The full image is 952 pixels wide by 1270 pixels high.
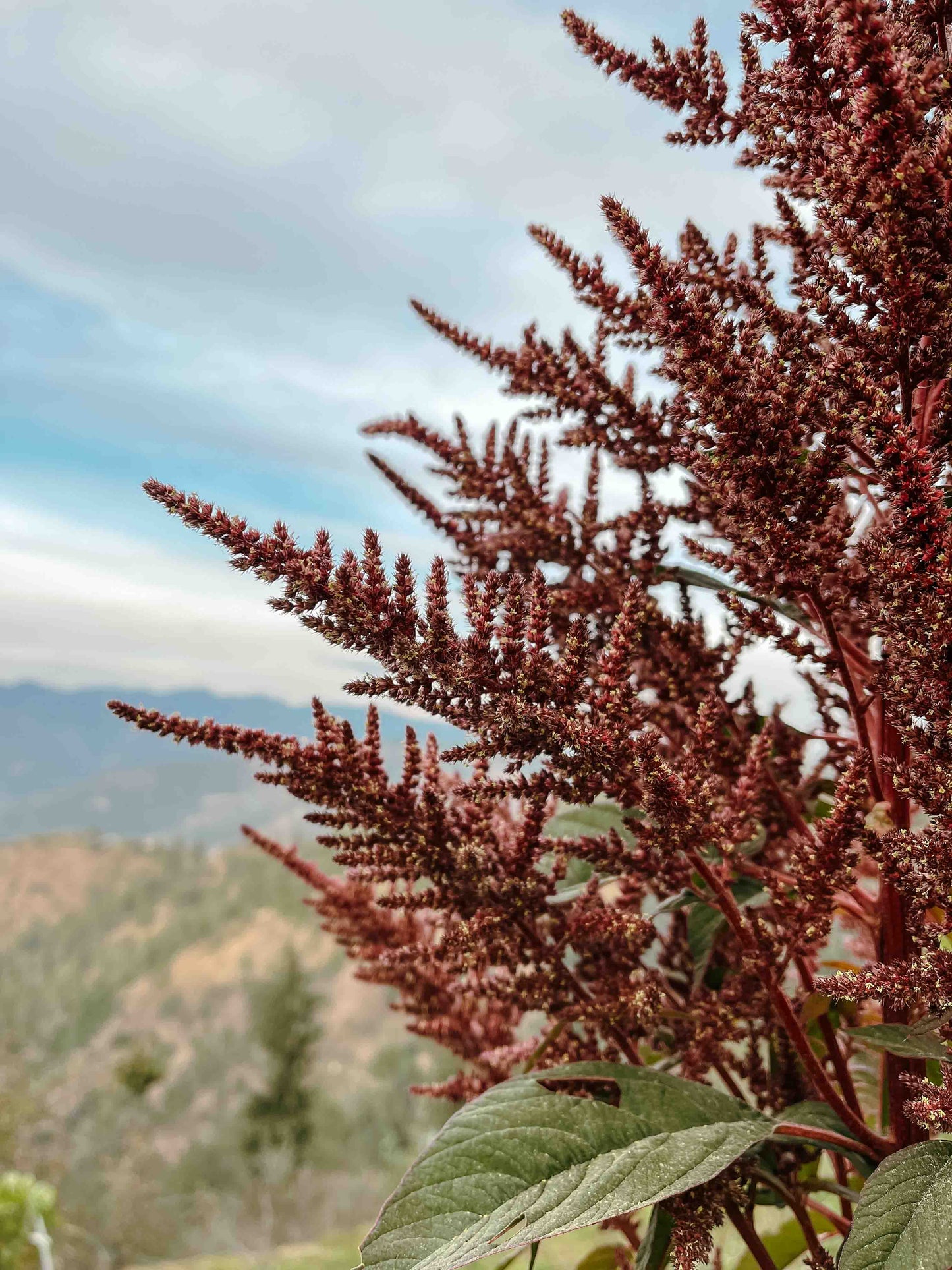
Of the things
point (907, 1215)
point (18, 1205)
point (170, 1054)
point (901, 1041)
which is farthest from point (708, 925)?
point (170, 1054)

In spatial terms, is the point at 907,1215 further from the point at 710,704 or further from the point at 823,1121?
the point at 710,704

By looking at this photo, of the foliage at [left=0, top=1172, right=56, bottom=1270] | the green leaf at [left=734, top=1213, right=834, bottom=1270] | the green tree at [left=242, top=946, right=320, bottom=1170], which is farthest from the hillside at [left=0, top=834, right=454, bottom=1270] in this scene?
the green leaf at [left=734, top=1213, right=834, bottom=1270]

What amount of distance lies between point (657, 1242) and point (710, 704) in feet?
1.46

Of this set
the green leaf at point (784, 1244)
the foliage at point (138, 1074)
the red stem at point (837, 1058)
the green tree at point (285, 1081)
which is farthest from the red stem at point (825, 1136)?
the green tree at point (285, 1081)

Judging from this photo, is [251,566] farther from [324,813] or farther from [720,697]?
[720,697]

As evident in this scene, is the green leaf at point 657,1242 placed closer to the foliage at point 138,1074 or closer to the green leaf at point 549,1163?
the green leaf at point 549,1163

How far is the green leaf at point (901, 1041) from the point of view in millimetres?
675

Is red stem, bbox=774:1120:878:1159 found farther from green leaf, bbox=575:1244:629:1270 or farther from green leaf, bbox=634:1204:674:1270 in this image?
green leaf, bbox=575:1244:629:1270

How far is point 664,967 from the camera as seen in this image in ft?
3.59

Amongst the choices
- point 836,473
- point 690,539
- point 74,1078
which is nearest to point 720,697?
point 690,539

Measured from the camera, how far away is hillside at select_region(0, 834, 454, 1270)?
31.4 meters

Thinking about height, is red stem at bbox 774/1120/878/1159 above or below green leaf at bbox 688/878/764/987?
below

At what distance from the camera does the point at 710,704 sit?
2.66ft

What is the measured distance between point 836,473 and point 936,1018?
385 mm
